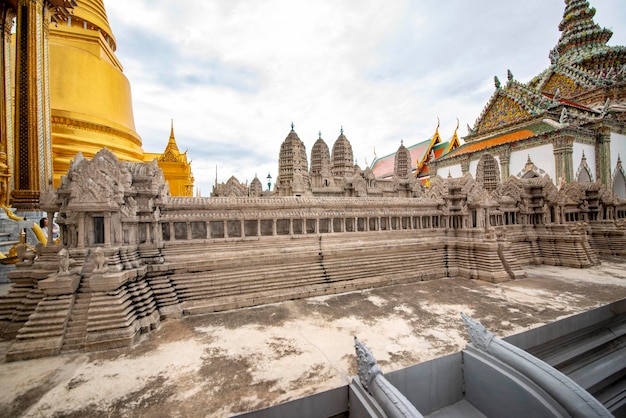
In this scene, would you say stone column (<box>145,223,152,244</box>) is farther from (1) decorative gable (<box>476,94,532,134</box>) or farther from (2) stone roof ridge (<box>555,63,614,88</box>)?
(2) stone roof ridge (<box>555,63,614,88</box>)

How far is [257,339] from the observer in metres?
7.86

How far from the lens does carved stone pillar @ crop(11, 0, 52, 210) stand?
44.5 feet

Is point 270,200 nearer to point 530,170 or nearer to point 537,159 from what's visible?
point 530,170

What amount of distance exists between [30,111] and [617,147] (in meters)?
46.6

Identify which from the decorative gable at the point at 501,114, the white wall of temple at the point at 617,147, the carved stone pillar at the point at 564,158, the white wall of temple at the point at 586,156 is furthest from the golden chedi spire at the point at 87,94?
the white wall of temple at the point at 617,147

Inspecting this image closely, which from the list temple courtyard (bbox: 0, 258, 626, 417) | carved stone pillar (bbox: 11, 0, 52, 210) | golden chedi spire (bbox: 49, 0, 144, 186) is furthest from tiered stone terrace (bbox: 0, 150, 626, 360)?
golden chedi spire (bbox: 49, 0, 144, 186)

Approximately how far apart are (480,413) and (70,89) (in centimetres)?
2901

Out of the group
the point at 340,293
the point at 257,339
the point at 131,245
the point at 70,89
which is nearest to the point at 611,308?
the point at 340,293

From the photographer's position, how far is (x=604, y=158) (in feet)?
88.9

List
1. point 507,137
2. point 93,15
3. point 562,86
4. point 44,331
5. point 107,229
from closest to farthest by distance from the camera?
point 44,331 < point 107,229 < point 93,15 < point 507,137 < point 562,86

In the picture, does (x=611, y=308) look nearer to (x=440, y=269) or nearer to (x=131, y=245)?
(x=440, y=269)

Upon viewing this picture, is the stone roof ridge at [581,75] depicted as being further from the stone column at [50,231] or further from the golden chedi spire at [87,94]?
the stone column at [50,231]

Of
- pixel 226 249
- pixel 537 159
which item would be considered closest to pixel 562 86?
pixel 537 159

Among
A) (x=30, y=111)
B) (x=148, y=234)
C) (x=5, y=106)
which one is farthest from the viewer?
(x=30, y=111)
